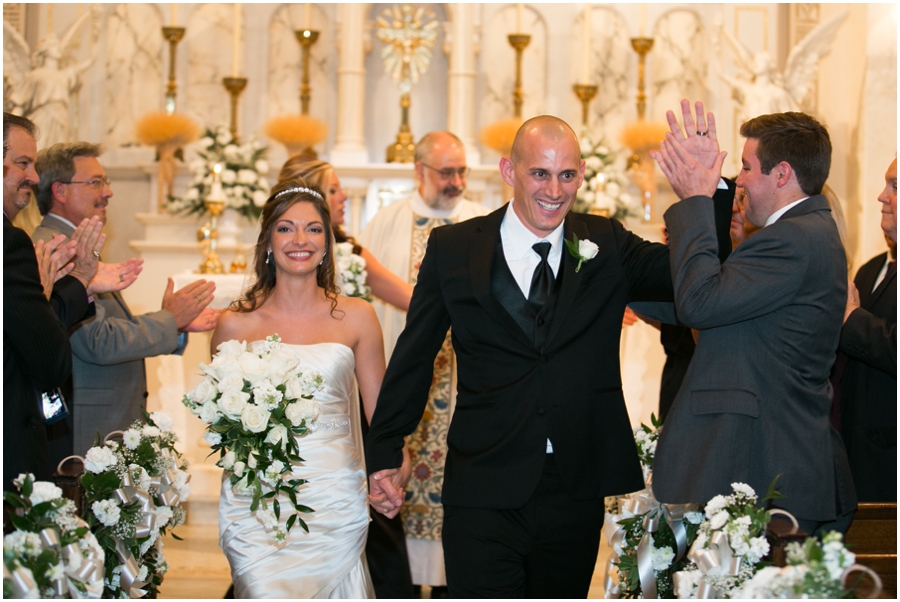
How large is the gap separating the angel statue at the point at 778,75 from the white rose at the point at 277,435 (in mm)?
6479

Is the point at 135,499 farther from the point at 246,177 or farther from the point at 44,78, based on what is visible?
the point at 44,78

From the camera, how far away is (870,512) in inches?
135

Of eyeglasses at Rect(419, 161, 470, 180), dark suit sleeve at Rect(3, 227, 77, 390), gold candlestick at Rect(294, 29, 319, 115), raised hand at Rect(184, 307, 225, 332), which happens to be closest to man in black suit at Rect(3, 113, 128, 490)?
dark suit sleeve at Rect(3, 227, 77, 390)

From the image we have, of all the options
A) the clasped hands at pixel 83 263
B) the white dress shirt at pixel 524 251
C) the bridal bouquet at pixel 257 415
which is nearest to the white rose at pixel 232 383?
the bridal bouquet at pixel 257 415

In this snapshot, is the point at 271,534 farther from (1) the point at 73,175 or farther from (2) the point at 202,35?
(2) the point at 202,35

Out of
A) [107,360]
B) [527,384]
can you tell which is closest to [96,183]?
[107,360]

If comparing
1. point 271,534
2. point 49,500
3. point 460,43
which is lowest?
Result: point 271,534

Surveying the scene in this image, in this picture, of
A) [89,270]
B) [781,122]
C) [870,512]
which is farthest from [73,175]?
[870,512]

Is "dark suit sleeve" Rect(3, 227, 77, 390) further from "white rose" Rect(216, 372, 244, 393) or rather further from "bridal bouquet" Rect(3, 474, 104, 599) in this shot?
"bridal bouquet" Rect(3, 474, 104, 599)

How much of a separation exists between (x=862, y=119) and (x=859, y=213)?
32.0 inches

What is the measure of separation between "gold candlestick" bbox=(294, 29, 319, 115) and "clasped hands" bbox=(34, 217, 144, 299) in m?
5.22

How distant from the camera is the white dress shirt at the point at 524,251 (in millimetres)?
3619

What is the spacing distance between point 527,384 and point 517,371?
6cm

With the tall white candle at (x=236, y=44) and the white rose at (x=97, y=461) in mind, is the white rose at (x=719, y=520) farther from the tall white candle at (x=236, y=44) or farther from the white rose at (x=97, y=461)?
the tall white candle at (x=236, y=44)
